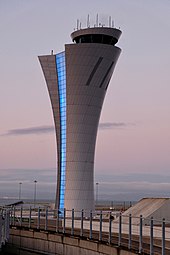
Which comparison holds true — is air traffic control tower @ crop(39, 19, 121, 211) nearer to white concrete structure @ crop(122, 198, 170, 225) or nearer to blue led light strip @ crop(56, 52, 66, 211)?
blue led light strip @ crop(56, 52, 66, 211)

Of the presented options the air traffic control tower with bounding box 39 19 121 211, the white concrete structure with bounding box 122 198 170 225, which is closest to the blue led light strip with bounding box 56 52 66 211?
the air traffic control tower with bounding box 39 19 121 211

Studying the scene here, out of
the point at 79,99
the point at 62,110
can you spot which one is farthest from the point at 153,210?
the point at 62,110

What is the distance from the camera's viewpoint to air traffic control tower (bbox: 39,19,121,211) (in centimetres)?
5675

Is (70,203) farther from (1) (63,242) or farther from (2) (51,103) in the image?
(1) (63,242)

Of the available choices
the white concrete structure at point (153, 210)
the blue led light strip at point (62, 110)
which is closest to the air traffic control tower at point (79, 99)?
the blue led light strip at point (62, 110)

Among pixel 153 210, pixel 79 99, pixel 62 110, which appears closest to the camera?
pixel 153 210

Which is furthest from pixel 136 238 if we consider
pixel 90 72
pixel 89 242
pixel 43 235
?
pixel 90 72

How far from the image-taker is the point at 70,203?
5969cm

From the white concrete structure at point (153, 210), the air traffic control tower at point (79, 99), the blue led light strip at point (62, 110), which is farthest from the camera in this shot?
the blue led light strip at point (62, 110)

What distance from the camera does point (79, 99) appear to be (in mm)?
57344

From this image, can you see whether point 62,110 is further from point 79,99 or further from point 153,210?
point 153,210

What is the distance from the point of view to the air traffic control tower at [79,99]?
56750 millimetres

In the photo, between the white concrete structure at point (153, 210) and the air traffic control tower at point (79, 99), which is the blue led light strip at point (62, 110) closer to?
the air traffic control tower at point (79, 99)

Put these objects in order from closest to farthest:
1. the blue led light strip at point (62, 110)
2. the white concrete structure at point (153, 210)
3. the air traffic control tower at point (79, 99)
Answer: the white concrete structure at point (153, 210) < the air traffic control tower at point (79, 99) < the blue led light strip at point (62, 110)
